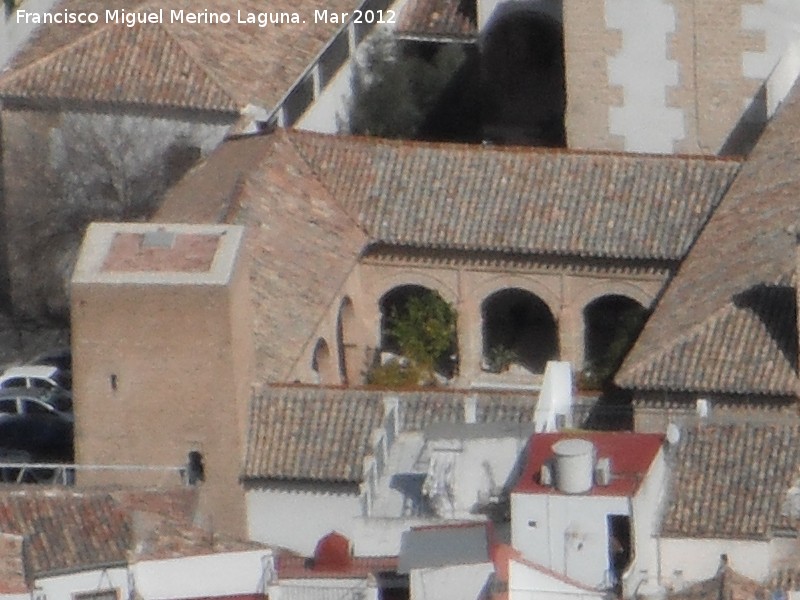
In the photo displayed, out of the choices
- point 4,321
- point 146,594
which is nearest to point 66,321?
point 4,321

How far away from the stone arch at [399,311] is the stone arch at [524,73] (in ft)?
22.0

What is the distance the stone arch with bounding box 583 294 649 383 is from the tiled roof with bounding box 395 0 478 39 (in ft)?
26.8

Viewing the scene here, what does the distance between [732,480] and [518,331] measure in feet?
38.5

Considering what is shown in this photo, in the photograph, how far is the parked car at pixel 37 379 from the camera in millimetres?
68062

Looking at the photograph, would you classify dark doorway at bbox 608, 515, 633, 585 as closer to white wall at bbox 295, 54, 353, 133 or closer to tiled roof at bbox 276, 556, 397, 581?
tiled roof at bbox 276, 556, 397, 581

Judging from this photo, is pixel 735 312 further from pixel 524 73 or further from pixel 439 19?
pixel 439 19

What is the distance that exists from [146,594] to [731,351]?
984 cm

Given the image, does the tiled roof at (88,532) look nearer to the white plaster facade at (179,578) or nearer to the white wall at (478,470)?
the white plaster facade at (179,578)

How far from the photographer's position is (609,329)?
6881cm

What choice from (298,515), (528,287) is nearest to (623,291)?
(528,287)

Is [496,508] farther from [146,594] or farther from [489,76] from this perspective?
[489,76]

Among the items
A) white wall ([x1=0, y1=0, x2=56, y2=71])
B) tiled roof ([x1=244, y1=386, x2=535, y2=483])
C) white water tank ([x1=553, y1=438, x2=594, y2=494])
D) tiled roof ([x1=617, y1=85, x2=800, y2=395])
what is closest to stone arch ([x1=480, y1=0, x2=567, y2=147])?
white wall ([x1=0, y1=0, x2=56, y2=71])

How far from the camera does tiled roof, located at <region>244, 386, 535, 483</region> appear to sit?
6241 centimetres

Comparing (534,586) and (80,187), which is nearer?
(534,586)
